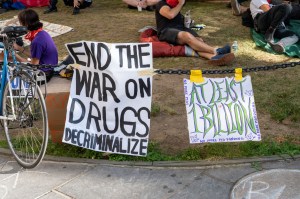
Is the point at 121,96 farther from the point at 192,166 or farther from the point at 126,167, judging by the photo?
the point at 192,166

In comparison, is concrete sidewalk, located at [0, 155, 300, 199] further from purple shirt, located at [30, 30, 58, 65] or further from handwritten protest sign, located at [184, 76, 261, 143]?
purple shirt, located at [30, 30, 58, 65]

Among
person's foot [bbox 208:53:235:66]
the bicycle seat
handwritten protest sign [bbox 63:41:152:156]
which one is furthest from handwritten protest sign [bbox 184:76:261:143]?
person's foot [bbox 208:53:235:66]

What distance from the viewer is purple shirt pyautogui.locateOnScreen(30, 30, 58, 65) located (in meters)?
4.98

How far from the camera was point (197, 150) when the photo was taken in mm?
4012

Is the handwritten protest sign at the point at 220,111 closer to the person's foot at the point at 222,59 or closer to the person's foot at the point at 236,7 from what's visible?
the person's foot at the point at 222,59

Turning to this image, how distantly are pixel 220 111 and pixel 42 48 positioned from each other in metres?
2.27

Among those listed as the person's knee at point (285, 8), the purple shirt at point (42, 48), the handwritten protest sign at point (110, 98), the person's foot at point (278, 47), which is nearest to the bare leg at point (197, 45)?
the person's foot at point (278, 47)

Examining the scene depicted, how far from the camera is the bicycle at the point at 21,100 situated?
3.72 m

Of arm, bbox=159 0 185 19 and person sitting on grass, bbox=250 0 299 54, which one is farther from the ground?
arm, bbox=159 0 185 19

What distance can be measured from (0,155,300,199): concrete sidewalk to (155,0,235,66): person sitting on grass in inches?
109

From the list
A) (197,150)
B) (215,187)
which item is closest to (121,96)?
(197,150)

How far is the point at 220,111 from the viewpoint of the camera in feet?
12.9

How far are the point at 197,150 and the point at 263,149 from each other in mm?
602

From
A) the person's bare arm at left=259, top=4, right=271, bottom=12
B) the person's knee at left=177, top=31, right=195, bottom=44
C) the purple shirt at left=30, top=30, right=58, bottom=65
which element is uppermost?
the purple shirt at left=30, top=30, right=58, bottom=65
